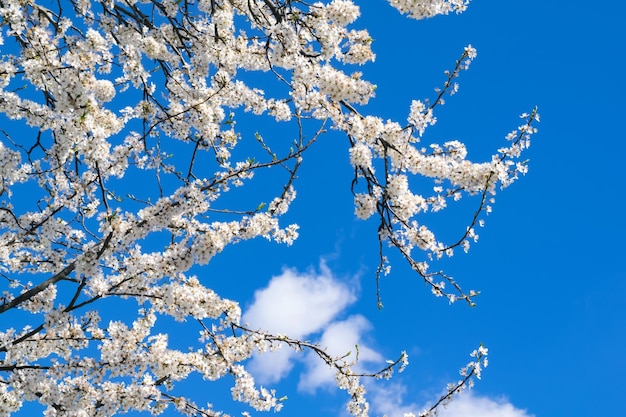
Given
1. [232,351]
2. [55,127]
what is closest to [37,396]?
[232,351]

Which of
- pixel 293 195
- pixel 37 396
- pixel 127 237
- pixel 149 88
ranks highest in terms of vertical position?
pixel 149 88

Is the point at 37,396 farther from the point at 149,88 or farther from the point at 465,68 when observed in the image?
the point at 465,68

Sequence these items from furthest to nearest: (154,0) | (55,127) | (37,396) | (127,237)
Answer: (154,0)
(37,396)
(55,127)
(127,237)

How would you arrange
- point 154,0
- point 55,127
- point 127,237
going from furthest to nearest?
point 154,0 → point 55,127 → point 127,237

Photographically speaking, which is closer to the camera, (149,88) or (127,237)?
(127,237)

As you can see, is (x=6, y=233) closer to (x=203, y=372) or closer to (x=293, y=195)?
(x=203, y=372)

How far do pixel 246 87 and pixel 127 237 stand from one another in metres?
3.01

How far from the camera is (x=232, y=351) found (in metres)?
7.51

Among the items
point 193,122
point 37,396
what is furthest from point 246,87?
point 37,396

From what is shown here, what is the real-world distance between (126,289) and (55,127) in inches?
76.7

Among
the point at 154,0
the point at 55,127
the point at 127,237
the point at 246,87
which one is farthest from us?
the point at 246,87

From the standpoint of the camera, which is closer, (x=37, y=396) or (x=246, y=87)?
(x=37, y=396)

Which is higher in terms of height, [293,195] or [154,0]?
[154,0]

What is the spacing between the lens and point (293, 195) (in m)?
7.40
